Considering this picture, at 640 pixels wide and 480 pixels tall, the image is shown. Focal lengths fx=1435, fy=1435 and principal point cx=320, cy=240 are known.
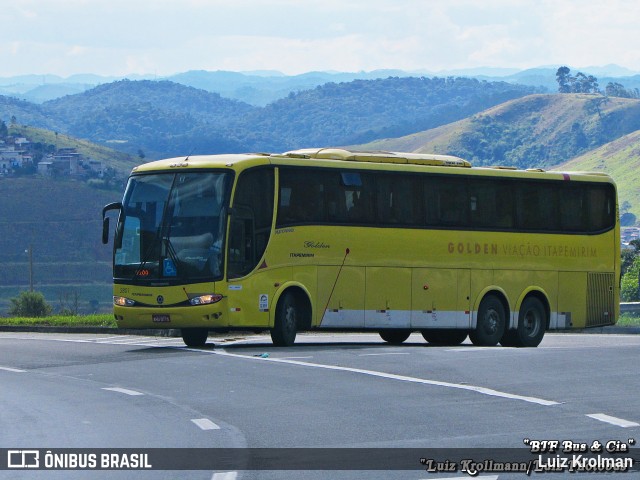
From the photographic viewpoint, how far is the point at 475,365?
2109 centimetres

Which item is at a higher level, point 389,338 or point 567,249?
point 567,249

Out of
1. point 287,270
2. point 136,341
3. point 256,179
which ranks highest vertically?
point 256,179

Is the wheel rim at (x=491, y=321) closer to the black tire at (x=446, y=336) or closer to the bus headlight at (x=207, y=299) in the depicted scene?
the black tire at (x=446, y=336)

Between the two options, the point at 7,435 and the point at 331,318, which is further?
the point at 331,318

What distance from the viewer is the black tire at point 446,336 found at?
30.4m

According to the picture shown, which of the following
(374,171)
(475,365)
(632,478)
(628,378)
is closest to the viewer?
(632,478)

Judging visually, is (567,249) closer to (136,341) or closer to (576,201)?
(576,201)

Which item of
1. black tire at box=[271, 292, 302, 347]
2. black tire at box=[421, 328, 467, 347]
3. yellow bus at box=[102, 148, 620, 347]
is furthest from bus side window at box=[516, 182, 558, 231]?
black tire at box=[271, 292, 302, 347]

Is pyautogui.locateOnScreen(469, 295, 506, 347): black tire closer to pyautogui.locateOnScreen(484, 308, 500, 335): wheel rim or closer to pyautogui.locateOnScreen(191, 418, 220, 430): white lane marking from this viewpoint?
pyautogui.locateOnScreen(484, 308, 500, 335): wheel rim

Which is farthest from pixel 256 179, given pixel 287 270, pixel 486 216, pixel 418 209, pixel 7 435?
pixel 7 435

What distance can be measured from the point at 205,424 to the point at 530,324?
1740 centimetres

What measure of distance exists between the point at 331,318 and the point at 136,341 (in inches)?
255

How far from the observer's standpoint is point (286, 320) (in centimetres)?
2636

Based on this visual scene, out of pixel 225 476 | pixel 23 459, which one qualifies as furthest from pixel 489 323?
pixel 225 476
